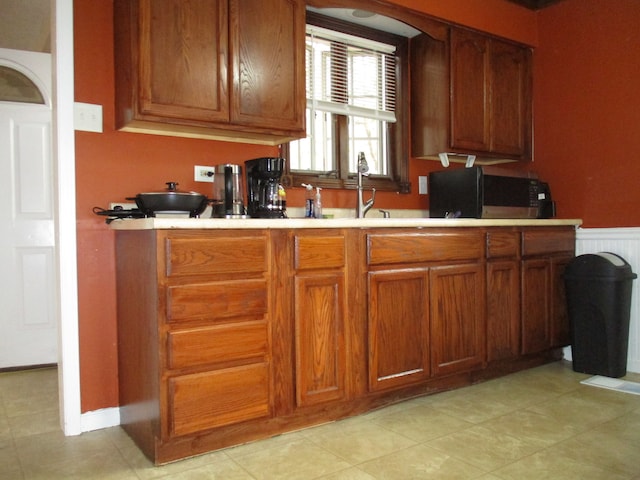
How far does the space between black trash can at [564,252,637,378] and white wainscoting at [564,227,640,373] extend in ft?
0.47

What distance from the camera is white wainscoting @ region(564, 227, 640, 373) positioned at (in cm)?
305

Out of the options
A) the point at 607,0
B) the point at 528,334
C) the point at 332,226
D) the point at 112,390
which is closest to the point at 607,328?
the point at 528,334

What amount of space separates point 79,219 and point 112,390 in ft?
2.62

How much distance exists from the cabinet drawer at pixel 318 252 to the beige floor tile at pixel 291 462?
0.72 metres

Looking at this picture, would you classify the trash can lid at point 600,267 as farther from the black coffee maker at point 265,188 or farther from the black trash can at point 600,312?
the black coffee maker at point 265,188

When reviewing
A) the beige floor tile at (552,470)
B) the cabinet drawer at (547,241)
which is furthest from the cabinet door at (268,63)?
the beige floor tile at (552,470)

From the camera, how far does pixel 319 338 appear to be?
218cm

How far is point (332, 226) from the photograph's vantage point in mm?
2203

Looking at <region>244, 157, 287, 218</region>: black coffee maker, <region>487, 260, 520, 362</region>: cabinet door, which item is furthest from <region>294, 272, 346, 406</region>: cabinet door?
<region>487, 260, 520, 362</region>: cabinet door

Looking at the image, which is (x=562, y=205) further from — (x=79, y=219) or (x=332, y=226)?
(x=79, y=219)

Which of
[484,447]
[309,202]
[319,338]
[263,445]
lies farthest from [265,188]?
[484,447]

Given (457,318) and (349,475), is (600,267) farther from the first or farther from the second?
(349,475)

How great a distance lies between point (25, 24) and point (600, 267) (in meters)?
3.99

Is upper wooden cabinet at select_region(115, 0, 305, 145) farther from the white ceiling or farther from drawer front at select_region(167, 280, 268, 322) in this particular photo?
the white ceiling
